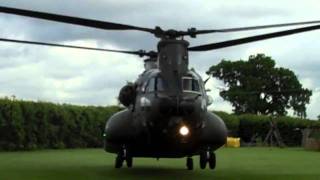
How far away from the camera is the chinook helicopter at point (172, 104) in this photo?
14.6 m

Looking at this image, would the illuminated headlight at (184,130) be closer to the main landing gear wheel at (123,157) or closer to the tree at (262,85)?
the main landing gear wheel at (123,157)

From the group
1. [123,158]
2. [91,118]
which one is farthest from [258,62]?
[123,158]

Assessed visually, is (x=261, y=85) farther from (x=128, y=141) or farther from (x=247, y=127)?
(x=128, y=141)

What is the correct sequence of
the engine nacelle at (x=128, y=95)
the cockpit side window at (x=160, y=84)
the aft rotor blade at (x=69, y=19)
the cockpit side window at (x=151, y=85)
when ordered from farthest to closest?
the engine nacelle at (x=128, y=95), the cockpit side window at (x=151, y=85), the cockpit side window at (x=160, y=84), the aft rotor blade at (x=69, y=19)

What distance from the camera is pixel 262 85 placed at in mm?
85938

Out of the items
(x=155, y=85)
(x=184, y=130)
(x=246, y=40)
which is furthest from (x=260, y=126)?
(x=246, y=40)

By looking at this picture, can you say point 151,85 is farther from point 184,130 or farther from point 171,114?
point 184,130

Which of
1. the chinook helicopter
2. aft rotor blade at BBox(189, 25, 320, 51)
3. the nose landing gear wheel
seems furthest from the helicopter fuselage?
the nose landing gear wheel

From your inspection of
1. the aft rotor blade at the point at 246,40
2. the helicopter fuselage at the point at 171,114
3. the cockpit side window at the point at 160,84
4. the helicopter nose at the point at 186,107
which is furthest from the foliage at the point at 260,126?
the helicopter nose at the point at 186,107

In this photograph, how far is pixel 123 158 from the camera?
1836 centimetres

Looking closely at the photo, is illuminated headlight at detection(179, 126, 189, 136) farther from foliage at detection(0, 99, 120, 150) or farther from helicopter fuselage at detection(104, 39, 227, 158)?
foliage at detection(0, 99, 120, 150)

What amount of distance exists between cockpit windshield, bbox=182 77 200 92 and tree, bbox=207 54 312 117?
69245mm

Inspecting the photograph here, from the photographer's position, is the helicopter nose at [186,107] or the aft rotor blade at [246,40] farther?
the helicopter nose at [186,107]

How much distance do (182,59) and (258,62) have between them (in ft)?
243
